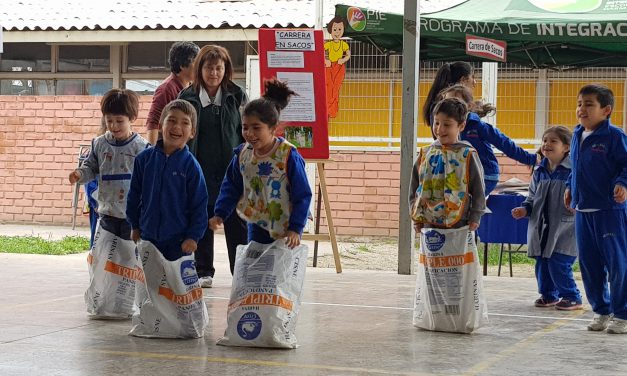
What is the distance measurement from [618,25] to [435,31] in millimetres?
1760

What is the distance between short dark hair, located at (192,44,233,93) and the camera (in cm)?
800

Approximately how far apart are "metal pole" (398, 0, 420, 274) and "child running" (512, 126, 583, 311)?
218 centimetres

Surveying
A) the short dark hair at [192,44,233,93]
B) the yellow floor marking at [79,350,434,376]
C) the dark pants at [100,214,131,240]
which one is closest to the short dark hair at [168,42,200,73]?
the short dark hair at [192,44,233,93]

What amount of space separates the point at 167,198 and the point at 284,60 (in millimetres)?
4197

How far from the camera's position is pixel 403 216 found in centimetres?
1025

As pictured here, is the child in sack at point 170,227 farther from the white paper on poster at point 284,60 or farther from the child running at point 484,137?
the white paper on poster at point 284,60

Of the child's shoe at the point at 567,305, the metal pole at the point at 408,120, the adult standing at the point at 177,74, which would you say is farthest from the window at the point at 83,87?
the child's shoe at the point at 567,305

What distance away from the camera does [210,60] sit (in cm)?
801

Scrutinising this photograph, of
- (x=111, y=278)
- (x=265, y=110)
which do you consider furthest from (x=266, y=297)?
(x=111, y=278)

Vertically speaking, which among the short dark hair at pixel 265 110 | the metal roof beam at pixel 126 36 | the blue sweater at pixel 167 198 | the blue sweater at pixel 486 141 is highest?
the metal roof beam at pixel 126 36

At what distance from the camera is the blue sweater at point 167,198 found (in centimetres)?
620

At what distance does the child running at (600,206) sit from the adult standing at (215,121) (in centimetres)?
255

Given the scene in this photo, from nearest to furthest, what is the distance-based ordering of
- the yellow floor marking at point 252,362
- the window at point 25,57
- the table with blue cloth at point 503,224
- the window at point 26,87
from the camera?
the yellow floor marking at point 252,362 → the table with blue cloth at point 503,224 → the window at point 26,87 → the window at point 25,57

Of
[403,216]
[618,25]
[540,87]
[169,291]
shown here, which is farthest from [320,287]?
[540,87]
